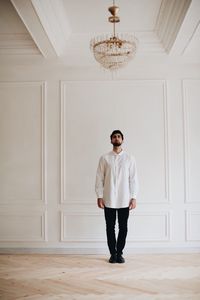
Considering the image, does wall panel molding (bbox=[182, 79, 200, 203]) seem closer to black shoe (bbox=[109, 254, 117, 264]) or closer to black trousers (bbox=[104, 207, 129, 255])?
black trousers (bbox=[104, 207, 129, 255])

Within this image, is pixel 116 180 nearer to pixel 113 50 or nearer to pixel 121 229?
pixel 121 229

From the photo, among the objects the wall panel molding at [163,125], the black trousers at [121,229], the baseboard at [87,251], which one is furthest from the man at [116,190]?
the wall panel molding at [163,125]

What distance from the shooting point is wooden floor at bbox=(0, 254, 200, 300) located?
119 inches

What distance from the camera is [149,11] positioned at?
380 cm

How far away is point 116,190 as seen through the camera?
164 inches

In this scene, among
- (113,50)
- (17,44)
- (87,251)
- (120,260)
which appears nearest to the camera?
(113,50)

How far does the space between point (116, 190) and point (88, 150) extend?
845 mm

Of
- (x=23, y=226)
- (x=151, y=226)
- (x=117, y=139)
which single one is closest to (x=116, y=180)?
(x=117, y=139)

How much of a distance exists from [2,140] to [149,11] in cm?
265

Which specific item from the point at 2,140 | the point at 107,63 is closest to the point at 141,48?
the point at 107,63

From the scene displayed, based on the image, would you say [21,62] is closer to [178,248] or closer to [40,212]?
[40,212]

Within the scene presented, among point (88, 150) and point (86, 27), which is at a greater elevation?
point (86, 27)

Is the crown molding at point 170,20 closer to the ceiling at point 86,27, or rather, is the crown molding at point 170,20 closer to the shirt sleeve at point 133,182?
the ceiling at point 86,27

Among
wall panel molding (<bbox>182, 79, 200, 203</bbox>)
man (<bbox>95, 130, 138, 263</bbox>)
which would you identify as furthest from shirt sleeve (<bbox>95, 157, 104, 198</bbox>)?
wall panel molding (<bbox>182, 79, 200, 203</bbox>)
